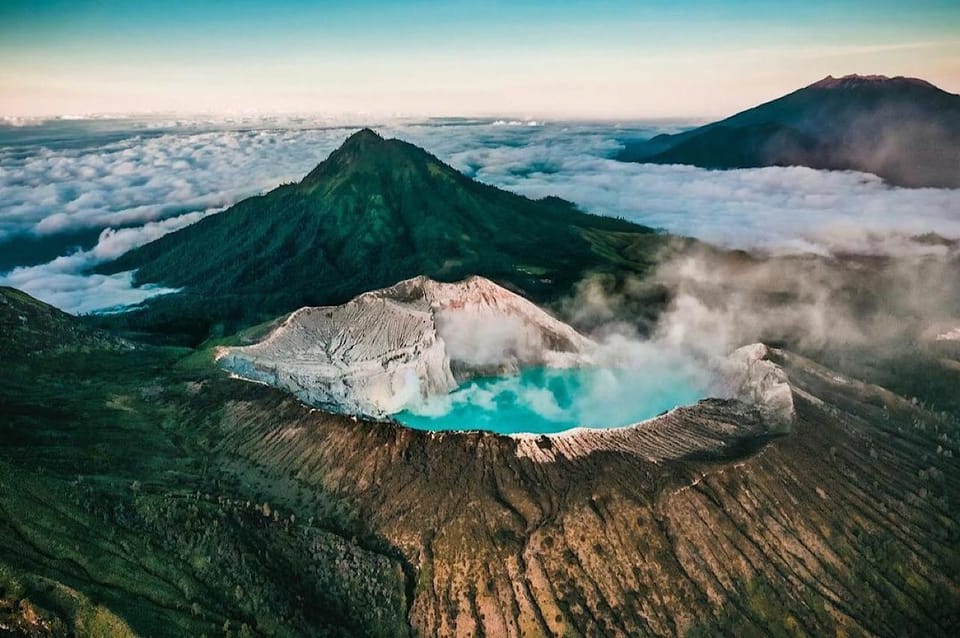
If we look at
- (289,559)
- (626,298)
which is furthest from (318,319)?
(626,298)

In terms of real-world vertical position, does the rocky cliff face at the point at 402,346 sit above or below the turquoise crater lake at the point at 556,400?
above

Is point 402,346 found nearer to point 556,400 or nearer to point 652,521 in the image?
point 556,400

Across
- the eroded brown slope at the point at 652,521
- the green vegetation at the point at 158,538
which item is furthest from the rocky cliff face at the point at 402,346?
the eroded brown slope at the point at 652,521

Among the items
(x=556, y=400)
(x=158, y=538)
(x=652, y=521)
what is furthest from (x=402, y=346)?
(x=158, y=538)

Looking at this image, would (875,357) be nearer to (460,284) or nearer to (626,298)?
(626,298)

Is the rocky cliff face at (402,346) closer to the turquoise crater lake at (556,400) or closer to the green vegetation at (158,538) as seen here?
the turquoise crater lake at (556,400)

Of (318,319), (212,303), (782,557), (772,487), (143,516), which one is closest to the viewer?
(143,516)
